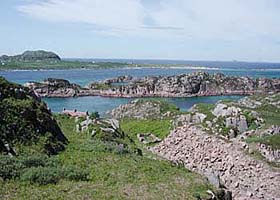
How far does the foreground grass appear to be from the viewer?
16422mm

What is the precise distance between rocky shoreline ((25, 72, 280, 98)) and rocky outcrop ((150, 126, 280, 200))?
70.8 m

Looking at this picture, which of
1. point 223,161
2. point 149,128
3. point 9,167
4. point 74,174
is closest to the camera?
point 9,167

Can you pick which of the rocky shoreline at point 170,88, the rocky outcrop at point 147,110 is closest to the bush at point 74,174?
the rocky outcrop at point 147,110

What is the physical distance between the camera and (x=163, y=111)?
5778cm

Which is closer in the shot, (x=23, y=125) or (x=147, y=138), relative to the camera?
(x=23, y=125)

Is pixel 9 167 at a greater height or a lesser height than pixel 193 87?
greater

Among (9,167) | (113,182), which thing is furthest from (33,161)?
(113,182)

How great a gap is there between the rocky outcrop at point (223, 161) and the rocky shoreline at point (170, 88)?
70756mm

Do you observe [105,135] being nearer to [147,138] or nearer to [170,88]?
[147,138]

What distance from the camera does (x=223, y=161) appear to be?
31.0 meters

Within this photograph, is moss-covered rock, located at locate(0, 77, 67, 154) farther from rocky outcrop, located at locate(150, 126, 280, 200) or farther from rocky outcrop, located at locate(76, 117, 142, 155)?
rocky outcrop, located at locate(150, 126, 280, 200)

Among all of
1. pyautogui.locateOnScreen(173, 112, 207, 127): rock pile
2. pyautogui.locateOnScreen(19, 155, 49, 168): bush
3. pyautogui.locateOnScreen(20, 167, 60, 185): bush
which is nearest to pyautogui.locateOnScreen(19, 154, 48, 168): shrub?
pyautogui.locateOnScreen(19, 155, 49, 168): bush

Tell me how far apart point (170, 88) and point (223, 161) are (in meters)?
79.4

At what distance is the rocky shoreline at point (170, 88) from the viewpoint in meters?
109
